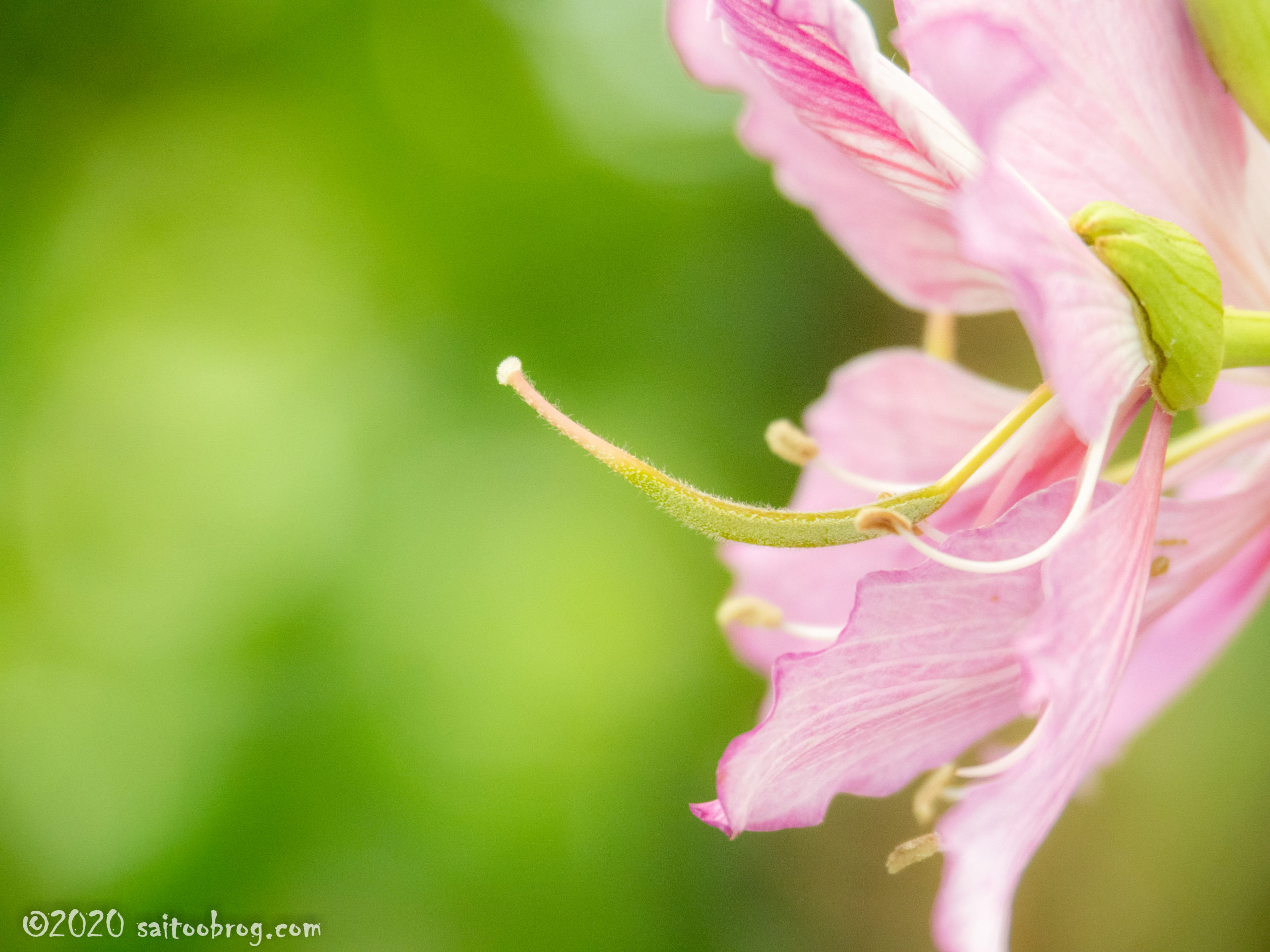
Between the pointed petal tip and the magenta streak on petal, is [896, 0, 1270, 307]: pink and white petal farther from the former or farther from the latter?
the pointed petal tip

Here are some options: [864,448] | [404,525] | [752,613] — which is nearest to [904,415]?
[864,448]

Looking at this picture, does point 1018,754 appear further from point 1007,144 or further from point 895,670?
point 1007,144

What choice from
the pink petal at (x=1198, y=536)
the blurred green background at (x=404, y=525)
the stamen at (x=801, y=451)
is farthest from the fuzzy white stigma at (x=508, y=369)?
the blurred green background at (x=404, y=525)

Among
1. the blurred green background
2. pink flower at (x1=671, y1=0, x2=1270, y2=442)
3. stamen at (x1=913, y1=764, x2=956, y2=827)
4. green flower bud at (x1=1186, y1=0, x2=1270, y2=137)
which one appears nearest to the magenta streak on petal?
pink flower at (x1=671, y1=0, x2=1270, y2=442)

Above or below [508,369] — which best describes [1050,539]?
below

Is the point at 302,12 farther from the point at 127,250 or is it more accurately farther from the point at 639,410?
the point at 639,410
